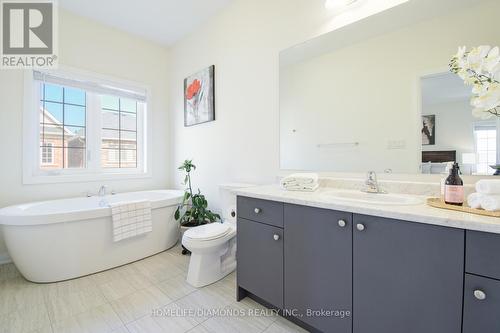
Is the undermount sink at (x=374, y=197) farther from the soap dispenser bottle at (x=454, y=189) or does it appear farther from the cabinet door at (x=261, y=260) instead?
the cabinet door at (x=261, y=260)

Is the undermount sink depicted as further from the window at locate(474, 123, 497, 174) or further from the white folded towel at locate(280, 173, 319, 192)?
the window at locate(474, 123, 497, 174)

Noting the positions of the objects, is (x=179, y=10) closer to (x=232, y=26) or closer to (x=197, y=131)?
(x=232, y=26)

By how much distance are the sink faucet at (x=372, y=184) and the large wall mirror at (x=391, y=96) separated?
11 cm

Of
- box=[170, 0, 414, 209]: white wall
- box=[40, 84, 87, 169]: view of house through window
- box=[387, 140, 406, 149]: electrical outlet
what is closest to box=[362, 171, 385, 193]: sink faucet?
box=[387, 140, 406, 149]: electrical outlet

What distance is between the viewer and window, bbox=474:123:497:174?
44.1 inches

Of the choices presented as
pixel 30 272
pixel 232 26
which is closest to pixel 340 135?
pixel 232 26

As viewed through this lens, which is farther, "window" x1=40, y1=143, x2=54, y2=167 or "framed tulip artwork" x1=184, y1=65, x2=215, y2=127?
"framed tulip artwork" x1=184, y1=65, x2=215, y2=127

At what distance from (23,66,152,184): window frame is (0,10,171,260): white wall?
0.06 m

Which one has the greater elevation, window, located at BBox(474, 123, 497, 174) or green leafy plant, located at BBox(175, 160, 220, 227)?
window, located at BBox(474, 123, 497, 174)

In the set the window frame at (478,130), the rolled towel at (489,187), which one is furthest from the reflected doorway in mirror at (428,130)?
the rolled towel at (489,187)

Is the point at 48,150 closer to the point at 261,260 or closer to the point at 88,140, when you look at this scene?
the point at 88,140

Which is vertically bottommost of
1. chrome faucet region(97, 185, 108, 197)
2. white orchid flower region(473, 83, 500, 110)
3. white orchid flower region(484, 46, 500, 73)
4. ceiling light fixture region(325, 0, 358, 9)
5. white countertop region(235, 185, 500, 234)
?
chrome faucet region(97, 185, 108, 197)

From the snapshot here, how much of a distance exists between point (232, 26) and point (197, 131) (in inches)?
50.7

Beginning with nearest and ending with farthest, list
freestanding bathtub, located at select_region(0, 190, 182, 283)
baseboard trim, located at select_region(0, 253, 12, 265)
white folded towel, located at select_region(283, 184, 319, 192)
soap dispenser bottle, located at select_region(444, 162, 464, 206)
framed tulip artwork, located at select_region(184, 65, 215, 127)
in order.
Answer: soap dispenser bottle, located at select_region(444, 162, 464, 206) → white folded towel, located at select_region(283, 184, 319, 192) → freestanding bathtub, located at select_region(0, 190, 182, 283) → baseboard trim, located at select_region(0, 253, 12, 265) → framed tulip artwork, located at select_region(184, 65, 215, 127)
